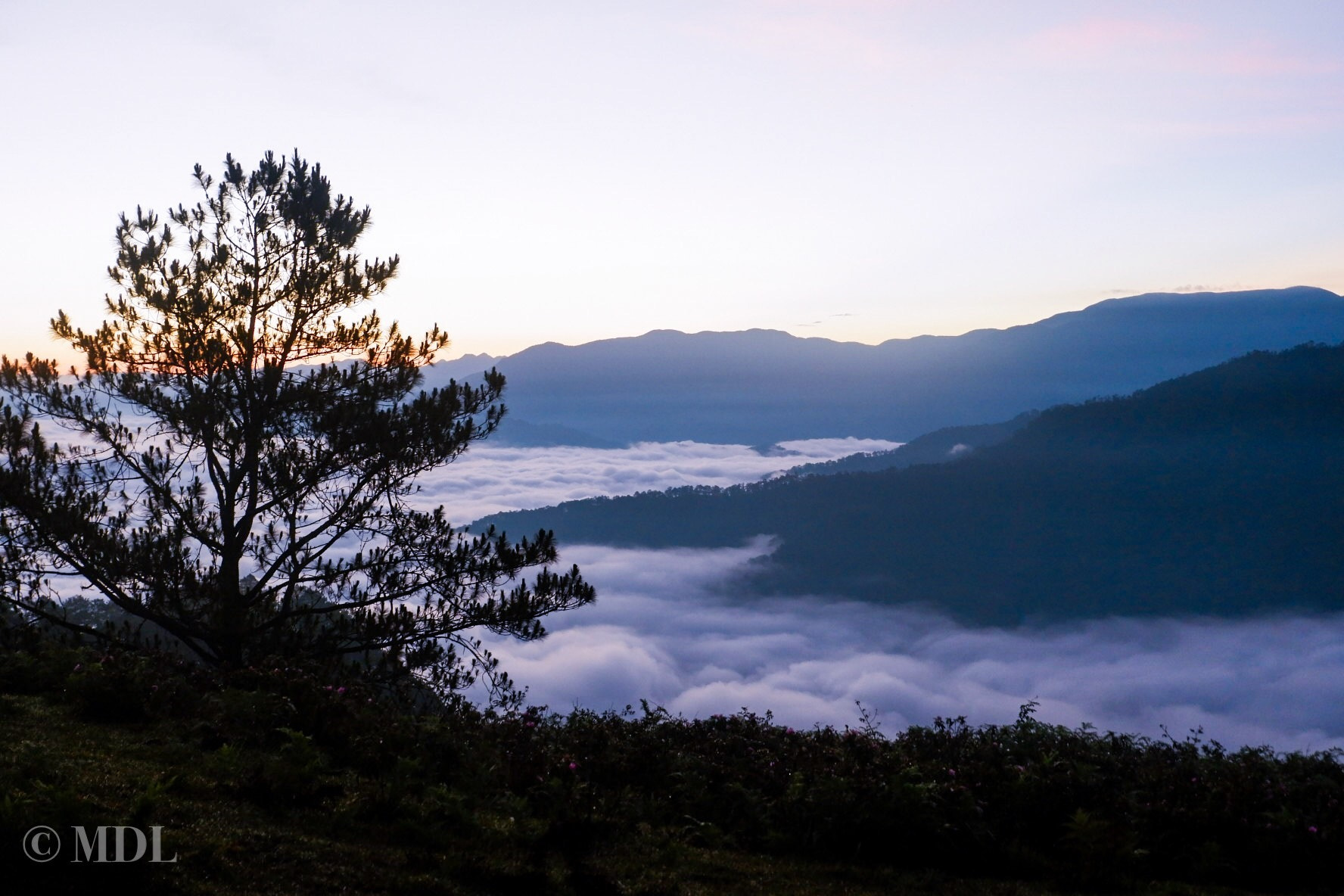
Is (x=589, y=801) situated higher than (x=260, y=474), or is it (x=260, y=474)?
(x=260, y=474)

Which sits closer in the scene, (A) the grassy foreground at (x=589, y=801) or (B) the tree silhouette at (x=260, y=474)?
(A) the grassy foreground at (x=589, y=801)

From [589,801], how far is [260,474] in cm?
979

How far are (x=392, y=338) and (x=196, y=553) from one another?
17.7 feet

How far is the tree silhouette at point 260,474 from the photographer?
47.2 ft

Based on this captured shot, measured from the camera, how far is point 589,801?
27.2 ft

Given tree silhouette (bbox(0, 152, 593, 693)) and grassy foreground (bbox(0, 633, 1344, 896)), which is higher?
tree silhouette (bbox(0, 152, 593, 693))

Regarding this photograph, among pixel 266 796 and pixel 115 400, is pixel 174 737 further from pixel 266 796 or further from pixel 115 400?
pixel 115 400

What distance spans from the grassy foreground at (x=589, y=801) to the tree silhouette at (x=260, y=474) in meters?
3.23

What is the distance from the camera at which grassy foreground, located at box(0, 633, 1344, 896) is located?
6414 millimetres

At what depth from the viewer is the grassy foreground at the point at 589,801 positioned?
6414 millimetres

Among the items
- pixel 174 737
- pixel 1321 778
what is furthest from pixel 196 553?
pixel 1321 778

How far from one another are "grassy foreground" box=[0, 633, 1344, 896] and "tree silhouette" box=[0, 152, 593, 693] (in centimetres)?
323

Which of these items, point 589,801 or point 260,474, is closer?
point 589,801

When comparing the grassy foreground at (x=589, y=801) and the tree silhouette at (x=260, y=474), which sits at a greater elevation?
the tree silhouette at (x=260, y=474)
